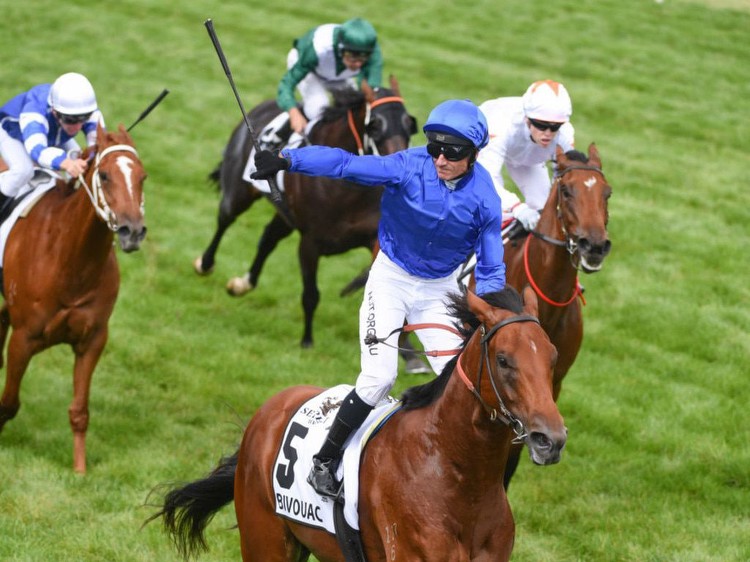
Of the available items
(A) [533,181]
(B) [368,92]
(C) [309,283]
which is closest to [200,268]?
(C) [309,283]

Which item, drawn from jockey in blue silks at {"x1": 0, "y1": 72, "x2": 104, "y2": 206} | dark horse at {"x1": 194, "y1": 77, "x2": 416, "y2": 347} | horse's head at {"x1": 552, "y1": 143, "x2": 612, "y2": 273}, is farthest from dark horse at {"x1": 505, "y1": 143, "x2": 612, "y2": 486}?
jockey in blue silks at {"x1": 0, "y1": 72, "x2": 104, "y2": 206}

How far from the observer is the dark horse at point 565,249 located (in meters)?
6.70

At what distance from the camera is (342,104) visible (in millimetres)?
9836

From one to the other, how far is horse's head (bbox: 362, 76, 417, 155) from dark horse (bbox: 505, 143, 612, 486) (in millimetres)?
2270

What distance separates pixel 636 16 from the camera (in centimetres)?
2116

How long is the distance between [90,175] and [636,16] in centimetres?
1619

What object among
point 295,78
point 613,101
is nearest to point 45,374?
point 295,78

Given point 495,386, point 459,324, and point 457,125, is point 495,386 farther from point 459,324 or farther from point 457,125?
point 457,125

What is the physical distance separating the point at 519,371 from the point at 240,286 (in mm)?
7345

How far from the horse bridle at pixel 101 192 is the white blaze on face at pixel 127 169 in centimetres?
10

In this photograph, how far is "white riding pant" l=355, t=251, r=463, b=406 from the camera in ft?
16.9

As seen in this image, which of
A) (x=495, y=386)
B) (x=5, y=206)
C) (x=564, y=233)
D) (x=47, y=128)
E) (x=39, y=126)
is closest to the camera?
(x=495, y=386)

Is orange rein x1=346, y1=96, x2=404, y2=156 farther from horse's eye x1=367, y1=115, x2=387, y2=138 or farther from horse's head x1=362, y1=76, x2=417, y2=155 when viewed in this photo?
horse's eye x1=367, y1=115, x2=387, y2=138

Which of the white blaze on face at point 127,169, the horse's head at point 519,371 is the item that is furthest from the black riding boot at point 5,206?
the horse's head at point 519,371
